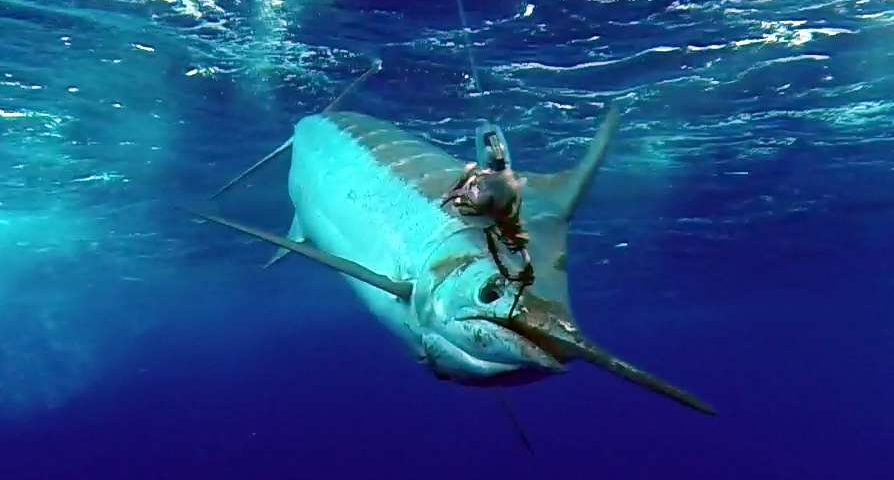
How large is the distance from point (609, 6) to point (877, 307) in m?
39.0

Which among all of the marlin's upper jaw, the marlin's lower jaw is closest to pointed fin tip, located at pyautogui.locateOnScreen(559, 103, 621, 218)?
the marlin's upper jaw

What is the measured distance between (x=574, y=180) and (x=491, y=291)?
1.19m

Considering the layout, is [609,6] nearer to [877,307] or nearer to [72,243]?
[72,243]

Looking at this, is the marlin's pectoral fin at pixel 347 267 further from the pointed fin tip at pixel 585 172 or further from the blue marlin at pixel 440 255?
the pointed fin tip at pixel 585 172

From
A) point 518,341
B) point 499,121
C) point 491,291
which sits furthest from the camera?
point 499,121

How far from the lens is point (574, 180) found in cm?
442

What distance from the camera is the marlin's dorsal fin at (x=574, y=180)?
4301mm

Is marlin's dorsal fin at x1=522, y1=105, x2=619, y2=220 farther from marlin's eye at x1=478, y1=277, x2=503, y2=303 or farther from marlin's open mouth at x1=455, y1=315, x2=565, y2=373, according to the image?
marlin's open mouth at x1=455, y1=315, x2=565, y2=373

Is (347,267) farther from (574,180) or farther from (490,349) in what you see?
(574,180)

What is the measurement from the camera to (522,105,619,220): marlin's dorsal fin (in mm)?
4301

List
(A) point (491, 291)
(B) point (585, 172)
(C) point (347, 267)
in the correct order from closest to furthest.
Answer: (A) point (491, 291) < (C) point (347, 267) < (B) point (585, 172)

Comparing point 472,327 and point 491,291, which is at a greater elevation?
point 491,291

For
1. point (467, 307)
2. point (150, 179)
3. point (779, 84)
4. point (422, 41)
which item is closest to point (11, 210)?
point (150, 179)

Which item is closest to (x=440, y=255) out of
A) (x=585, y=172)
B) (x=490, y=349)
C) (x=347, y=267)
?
(x=347, y=267)
